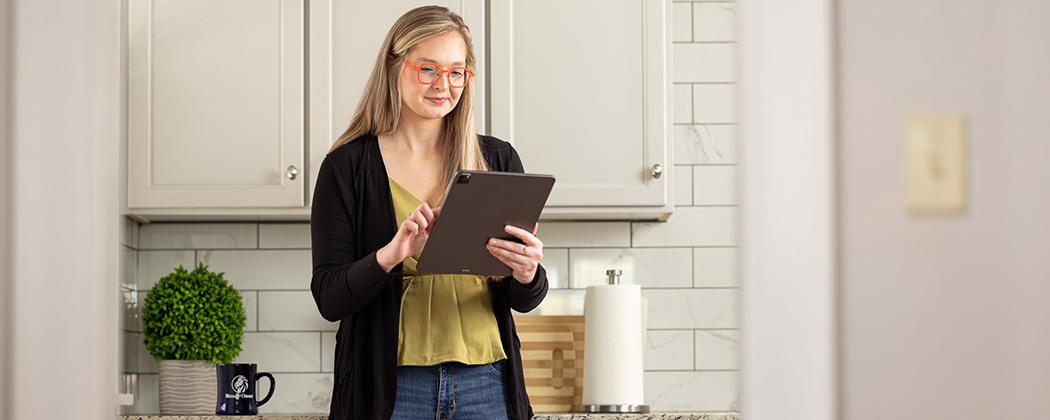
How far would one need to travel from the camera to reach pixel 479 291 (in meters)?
1.71

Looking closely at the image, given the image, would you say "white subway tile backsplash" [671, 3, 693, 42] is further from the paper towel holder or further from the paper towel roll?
the paper towel holder

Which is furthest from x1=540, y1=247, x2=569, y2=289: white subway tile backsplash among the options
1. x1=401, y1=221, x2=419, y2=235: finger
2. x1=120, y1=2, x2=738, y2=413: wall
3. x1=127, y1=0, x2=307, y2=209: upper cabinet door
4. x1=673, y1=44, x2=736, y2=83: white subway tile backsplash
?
x1=401, y1=221, x2=419, y2=235: finger

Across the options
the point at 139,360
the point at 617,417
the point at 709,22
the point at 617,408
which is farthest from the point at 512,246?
the point at 139,360

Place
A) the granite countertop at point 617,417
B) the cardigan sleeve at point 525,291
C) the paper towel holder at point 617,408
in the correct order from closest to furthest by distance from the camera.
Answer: the cardigan sleeve at point 525,291
the granite countertop at point 617,417
the paper towel holder at point 617,408

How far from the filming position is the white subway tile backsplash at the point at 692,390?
2828 millimetres

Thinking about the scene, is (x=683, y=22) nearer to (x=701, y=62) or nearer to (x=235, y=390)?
(x=701, y=62)

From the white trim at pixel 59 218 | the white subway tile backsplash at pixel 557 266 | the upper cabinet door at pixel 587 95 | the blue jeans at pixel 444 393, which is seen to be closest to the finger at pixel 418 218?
the blue jeans at pixel 444 393

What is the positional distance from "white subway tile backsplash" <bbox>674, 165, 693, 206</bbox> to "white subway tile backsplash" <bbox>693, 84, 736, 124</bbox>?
125 mm

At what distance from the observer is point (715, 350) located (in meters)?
2.86

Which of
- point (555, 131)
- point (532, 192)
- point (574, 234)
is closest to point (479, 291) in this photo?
point (532, 192)

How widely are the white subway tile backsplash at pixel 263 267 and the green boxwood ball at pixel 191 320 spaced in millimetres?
219

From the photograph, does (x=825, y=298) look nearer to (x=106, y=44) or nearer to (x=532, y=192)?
(x=106, y=44)

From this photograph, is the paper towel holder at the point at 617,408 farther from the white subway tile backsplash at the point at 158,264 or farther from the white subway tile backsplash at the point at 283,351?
the white subway tile backsplash at the point at 158,264

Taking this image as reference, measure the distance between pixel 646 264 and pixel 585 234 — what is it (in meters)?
0.17
